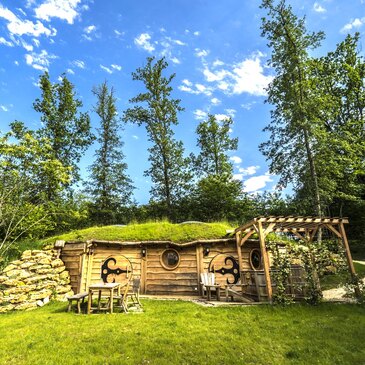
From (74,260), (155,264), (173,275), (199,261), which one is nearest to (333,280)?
(199,261)

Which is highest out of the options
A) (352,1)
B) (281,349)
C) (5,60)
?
(352,1)

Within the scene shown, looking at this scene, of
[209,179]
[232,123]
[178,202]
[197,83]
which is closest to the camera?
[197,83]

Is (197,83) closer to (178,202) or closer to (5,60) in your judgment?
(178,202)

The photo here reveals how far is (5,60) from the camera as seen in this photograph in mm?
11336

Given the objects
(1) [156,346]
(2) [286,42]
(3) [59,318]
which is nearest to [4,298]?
(3) [59,318]

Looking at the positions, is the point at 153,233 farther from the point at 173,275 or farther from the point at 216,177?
the point at 216,177

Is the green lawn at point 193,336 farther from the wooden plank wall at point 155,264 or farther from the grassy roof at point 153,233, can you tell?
the grassy roof at point 153,233

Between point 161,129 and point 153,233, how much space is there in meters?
12.0

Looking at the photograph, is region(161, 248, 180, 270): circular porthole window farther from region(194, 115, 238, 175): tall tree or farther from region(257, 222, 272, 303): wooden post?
region(194, 115, 238, 175): tall tree

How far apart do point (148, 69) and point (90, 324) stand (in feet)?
69.4

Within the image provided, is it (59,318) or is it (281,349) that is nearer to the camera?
(281,349)

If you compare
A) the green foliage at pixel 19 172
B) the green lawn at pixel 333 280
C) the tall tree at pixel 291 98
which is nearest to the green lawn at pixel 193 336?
the green foliage at pixel 19 172

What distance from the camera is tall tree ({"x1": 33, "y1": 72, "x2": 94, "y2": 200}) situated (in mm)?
19031

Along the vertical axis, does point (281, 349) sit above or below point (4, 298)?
below
